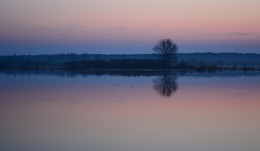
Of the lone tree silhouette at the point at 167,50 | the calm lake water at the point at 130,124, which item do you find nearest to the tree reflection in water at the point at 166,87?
the calm lake water at the point at 130,124

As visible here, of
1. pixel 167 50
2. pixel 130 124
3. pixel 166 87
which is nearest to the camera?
pixel 130 124

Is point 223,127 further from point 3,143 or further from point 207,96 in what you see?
point 207,96

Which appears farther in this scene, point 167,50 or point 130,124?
Answer: point 167,50

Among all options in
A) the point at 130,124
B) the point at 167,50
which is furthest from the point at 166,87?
the point at 167,50

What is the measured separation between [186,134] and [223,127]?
138cm

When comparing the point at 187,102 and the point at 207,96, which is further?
the point at 207,96

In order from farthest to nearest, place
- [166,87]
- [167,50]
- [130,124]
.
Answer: [167,50] < [166,87] < [130,124]

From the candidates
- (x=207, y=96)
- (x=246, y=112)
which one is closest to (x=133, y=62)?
(x=207, y=96)

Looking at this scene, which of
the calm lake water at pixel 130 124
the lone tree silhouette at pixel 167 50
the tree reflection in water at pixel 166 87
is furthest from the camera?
the lone tree silhouette at pixel 167 50

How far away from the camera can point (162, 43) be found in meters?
61.8

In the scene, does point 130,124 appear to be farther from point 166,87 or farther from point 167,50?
point 167,50

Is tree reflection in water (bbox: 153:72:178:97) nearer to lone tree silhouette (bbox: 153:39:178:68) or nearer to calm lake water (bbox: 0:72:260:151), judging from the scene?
calm lake water (bbox: 0:72:260:151)

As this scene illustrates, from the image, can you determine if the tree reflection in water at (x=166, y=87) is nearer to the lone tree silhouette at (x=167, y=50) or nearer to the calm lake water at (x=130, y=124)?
the calm lake water at (x=130, y=124)

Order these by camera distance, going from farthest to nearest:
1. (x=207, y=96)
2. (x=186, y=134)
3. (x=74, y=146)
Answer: (x=207, y=96) → (x=186, y=134) → (x=74, y=146)
